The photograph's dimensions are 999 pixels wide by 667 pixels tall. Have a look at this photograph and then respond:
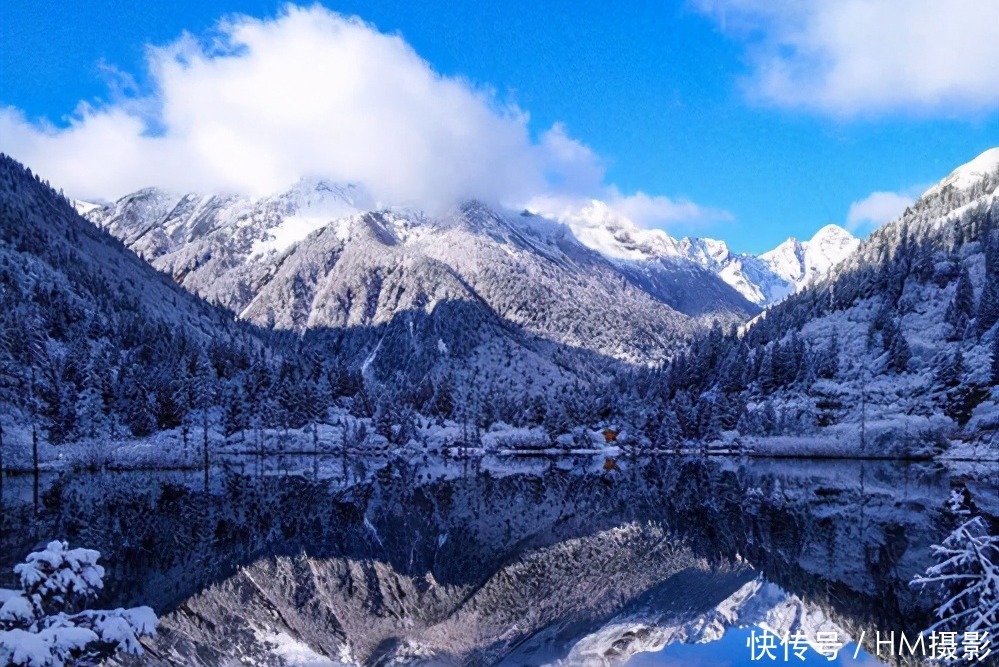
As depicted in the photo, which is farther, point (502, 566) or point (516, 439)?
point (516, 439)

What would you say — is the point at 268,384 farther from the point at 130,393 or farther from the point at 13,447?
the point at 13,447

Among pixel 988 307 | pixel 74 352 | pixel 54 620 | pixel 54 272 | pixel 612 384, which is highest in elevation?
pixel 54 272

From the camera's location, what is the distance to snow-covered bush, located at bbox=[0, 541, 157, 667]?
496 inches

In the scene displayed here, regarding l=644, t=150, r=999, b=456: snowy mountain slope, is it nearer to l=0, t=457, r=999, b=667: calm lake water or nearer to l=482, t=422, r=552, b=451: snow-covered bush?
l=482, t=422, r=552, b=451: snow-covered bush

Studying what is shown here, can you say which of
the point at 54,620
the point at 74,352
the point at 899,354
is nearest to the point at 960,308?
the point at 899,354

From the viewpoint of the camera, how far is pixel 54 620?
1385 centimetres

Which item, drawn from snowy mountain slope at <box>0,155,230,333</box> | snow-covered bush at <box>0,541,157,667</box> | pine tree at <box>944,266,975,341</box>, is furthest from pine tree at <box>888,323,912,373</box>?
snow-covered bush at <box>0,541,157,667</box>

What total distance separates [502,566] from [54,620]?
3082 centimetres

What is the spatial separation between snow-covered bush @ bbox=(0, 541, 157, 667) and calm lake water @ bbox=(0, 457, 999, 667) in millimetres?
10223

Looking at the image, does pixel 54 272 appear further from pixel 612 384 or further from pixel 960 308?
pixel 960 308

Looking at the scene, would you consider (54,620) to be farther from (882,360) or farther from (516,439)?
(882,360)

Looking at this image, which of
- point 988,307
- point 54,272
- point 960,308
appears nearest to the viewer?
point 988,307

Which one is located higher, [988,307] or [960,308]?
[960,308]

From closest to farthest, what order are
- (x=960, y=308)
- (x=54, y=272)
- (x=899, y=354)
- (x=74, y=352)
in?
(x=74, y=352), (x=899, y=354), (x=960, y=308), (x=54, y=272)
